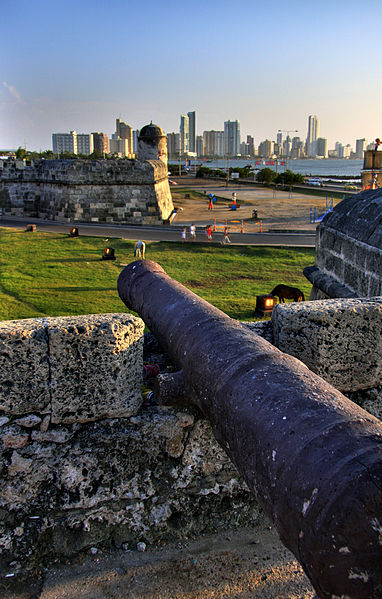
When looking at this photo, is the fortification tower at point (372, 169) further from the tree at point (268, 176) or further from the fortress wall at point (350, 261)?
the tree at point (268, 176)

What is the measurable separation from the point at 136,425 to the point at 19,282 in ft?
33.0

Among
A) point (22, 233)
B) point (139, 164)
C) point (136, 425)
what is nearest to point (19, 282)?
point (22, 233)

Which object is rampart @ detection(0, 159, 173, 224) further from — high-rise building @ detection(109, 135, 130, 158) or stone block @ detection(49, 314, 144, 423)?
high-rise building @ detection(109, 135, 130, 158)

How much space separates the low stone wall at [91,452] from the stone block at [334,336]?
0.75 metres

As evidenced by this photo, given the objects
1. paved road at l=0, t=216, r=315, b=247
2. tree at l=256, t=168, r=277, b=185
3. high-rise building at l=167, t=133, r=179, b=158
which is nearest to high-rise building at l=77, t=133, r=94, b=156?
high-rise building at l=167, t=133, r=179, b=158

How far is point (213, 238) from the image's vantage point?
19391 mm

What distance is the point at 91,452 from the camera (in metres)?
2.88

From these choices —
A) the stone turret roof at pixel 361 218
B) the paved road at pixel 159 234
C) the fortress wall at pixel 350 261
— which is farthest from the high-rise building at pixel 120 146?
the stone turret roof at pixel 361 218

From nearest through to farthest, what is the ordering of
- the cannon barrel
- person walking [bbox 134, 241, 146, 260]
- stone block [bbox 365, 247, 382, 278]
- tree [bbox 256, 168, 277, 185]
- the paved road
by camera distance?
the cannon barrel → stone block [bbox 365, 247, 382, 278] → person walking [bbox 134, 241, 146, 260] → the paved road → tree [bbox 256, 168, 277, 185]

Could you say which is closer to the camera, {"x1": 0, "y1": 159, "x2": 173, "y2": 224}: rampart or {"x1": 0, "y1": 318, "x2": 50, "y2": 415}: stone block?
{"x1": 0, "y1": 318, "x2": 50, "y2": 415}: stone block

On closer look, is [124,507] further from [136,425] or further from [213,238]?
[213,238]

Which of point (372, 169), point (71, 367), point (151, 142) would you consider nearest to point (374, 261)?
point (71, 367)

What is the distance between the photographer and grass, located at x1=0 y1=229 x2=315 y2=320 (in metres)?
10.4

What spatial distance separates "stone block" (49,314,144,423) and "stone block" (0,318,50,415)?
49mm
